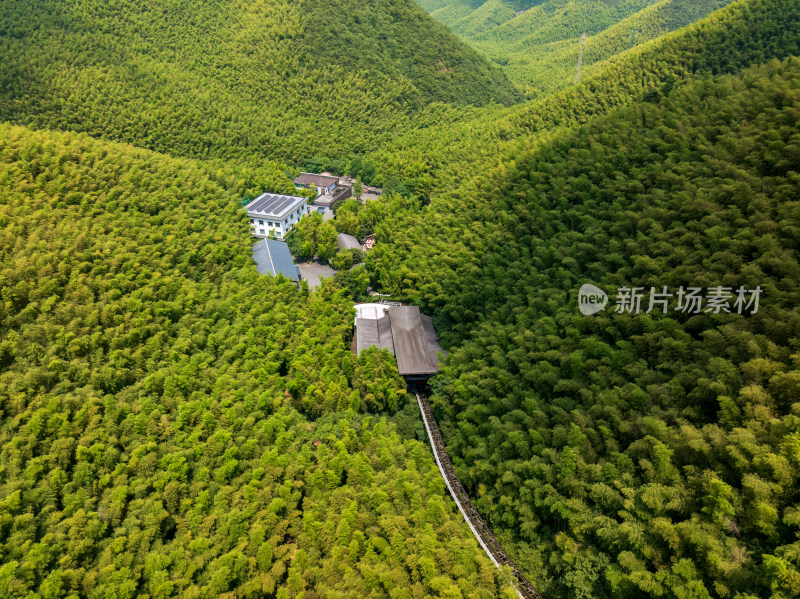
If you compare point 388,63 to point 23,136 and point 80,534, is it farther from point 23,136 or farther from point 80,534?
point 80,534

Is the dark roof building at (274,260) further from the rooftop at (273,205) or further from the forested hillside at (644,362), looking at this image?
the forested hillside at (644,362)

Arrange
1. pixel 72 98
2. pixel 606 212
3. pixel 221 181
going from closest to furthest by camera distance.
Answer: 1. pixel 606 212
2. pixel 221 181
3. pixel 72 98

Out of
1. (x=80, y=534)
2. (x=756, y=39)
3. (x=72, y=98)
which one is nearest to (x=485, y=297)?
(x=80, y=534)

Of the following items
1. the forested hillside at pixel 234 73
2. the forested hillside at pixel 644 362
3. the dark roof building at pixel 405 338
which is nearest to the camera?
the forested hillside at pixel 644 362

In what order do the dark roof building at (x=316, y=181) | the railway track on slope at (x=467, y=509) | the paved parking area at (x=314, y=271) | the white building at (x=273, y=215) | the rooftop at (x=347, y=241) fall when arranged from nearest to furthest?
the railway track on slope at (x=467, y=509)
the paved parking area at (x=314, y=271)
the rooftop at (x=347, y=241)
the white building at (x=273, y=215)
the dark roof building at (x=316, y=181)

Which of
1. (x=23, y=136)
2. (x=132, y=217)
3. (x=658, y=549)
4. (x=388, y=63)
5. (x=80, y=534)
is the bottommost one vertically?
(x=80, y=534)

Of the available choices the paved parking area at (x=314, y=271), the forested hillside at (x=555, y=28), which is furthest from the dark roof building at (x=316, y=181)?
the forested hillside at (x=555, y=28)

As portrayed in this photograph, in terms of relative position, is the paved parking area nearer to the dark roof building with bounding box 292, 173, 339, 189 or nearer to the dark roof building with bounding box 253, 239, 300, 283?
the dark roof building with bounding box 253, 239, 300, 283
